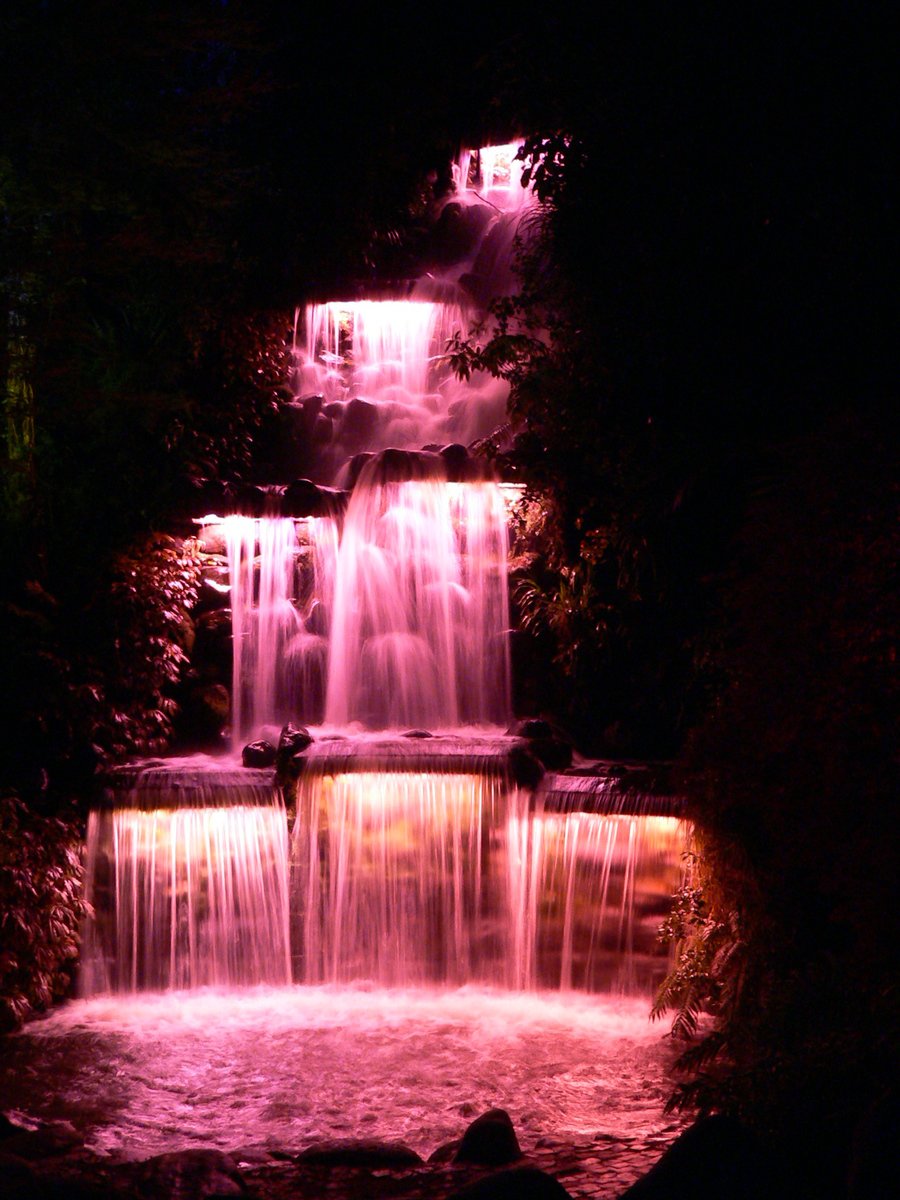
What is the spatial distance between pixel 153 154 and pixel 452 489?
16.5 ft

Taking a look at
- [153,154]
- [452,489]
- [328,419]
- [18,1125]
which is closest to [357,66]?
[328,419]

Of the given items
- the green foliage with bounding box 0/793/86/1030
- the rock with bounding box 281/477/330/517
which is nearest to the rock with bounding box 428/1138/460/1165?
the green foliage with bounding box 0/793/86/1030

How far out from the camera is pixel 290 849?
34.2 feet

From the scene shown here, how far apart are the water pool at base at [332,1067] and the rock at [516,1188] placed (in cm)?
164

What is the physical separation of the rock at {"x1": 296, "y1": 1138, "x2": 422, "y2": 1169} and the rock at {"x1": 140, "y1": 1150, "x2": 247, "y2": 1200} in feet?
1.55

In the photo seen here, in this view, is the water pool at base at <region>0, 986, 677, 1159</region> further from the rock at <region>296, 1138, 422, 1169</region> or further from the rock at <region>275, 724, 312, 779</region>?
the rock at <region>275, 724, 312, 779</region>

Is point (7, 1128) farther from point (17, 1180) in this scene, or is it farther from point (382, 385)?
point (382, 385)

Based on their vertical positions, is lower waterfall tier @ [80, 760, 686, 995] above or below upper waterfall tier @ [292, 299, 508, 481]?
below

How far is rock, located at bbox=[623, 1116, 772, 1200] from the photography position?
4.91m

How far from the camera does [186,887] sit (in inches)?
406

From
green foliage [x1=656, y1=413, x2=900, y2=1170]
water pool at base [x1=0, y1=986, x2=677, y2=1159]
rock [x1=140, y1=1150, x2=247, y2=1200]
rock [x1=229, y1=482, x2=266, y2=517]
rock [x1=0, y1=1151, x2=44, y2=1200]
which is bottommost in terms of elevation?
water pool at base [x1=0, y1=986, x2=677, y2=1159]

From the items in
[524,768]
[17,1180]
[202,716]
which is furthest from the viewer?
[202,716]

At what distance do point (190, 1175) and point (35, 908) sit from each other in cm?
425

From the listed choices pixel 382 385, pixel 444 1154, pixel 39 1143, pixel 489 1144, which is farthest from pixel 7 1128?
pixel 382 385
